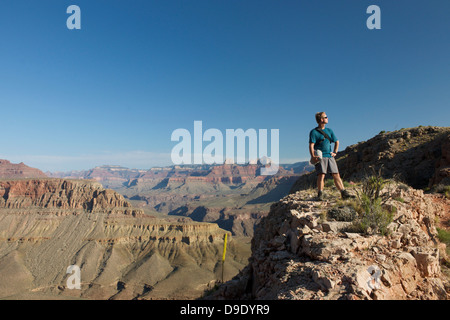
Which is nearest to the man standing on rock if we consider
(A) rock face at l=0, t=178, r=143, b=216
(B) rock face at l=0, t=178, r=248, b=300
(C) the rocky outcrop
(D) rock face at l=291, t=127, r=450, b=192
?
(D) rock face at l=291, t=127, r=450, b=192

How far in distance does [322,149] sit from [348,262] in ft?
13.6

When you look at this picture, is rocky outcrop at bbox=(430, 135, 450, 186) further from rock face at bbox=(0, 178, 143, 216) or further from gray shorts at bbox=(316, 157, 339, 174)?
rock face at bbox=(0, 178, 143, 216)

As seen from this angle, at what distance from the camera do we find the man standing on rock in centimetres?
762

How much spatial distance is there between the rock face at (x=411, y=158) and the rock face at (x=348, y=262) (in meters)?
6.93

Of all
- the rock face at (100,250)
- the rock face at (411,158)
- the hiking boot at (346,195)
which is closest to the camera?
the hiking boot at (346,195)

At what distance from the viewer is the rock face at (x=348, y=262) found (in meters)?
3.86

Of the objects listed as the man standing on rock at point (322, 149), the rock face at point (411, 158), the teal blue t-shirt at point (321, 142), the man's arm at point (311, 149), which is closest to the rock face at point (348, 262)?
the man standing on rock at point (322, 149)

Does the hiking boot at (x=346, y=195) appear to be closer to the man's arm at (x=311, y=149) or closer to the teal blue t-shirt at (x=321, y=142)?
the teal blue t-shirt at (x=321, y=142)

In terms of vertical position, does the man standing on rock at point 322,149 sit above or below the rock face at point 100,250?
above

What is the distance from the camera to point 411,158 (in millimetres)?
22703

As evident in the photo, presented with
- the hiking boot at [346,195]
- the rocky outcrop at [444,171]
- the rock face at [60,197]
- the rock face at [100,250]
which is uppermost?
the rocky outcrop at [444,171]

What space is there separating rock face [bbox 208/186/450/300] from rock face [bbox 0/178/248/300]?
59.7 meters

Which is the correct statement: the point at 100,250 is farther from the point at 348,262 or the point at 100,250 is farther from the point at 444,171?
the point at 348,262
